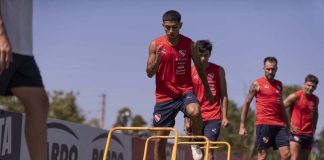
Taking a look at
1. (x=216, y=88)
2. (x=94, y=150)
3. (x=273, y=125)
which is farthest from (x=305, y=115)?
(x=94, y=150)

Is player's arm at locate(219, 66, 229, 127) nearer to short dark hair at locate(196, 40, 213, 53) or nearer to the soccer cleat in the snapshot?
short dark hair at locate(196, 40, 213, 53)

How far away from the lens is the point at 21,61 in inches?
201

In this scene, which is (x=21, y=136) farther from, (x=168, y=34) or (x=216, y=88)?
(x=216, y=88)

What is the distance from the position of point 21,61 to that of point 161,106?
4881 mm

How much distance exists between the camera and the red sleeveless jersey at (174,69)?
9.73 metres

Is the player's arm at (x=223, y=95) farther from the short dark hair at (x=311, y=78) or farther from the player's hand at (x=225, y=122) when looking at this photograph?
the short dark hair at (x=311, y=78)

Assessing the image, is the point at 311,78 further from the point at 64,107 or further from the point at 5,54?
the point at 64,107

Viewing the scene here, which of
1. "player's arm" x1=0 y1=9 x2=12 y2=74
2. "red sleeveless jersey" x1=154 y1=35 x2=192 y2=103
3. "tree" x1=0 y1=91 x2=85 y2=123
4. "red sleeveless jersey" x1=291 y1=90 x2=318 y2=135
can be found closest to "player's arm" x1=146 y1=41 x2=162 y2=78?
"red sleeveless jersey" x1=154 y1=35 x2=192 y2=103

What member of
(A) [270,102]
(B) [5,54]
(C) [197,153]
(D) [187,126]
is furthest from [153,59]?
(A) [270,102]

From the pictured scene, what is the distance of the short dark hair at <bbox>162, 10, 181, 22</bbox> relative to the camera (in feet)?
Answer: 31.4

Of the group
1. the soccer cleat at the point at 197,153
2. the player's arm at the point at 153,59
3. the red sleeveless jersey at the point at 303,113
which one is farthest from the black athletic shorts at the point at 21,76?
the red sleeveless jersey at the point at 303,113

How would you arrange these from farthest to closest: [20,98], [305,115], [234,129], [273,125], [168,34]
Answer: [234,129] < [305,115] < [273,125] < [168,34] < [20,98]

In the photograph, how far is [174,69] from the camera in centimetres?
977

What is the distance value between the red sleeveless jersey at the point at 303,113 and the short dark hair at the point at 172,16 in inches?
254
